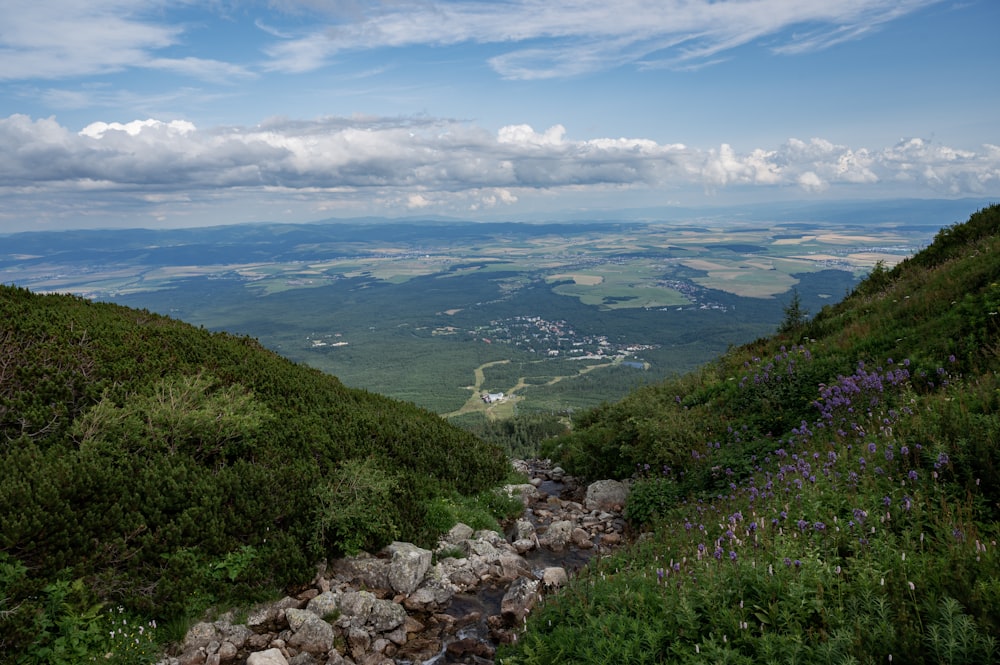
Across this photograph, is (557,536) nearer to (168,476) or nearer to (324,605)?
(324,605)

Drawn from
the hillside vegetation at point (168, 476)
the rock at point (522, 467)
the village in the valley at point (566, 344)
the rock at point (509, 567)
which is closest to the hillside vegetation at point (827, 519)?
the rock at point (509, 567)

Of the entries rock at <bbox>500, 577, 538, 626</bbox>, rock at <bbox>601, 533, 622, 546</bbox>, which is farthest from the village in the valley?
rock at <bbox>500, 577, 538, 626</bbox>

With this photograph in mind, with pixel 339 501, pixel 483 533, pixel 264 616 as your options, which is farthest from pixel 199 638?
pixel 483 533

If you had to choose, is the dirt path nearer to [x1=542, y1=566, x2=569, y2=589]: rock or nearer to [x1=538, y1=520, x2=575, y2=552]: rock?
[x1=538, y1=520, x2=575, y2=552]: rock

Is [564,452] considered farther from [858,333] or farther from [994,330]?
[994,330]

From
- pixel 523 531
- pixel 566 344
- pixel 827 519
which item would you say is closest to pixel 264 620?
pixel 523 531

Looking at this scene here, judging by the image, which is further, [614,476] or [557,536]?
[614,476]

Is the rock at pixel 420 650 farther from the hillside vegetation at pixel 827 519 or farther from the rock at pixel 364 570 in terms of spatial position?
the rock at pixel 364 570

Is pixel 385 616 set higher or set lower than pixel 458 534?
higher
